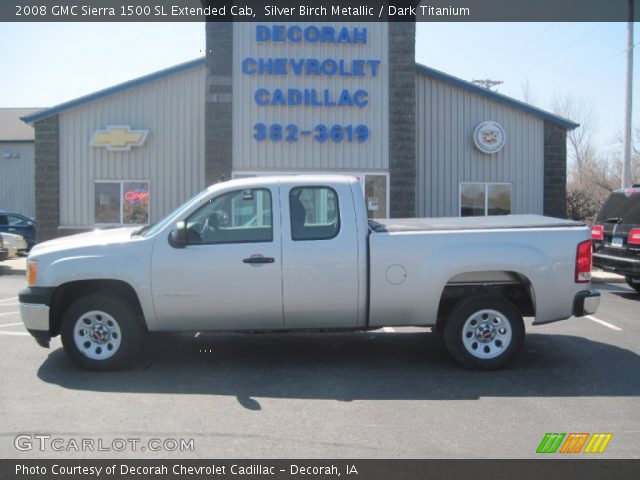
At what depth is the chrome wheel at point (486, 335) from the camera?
6.24 meters

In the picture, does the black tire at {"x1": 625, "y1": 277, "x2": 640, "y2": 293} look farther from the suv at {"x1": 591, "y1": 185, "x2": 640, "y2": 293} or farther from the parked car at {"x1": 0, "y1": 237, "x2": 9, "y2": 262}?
the parked car at {"x1": 0, "y1": 237, "x2": 9, "y2": 262}

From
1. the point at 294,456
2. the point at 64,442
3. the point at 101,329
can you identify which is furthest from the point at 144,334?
the point at 294,456

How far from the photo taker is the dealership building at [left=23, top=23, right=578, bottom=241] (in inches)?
639

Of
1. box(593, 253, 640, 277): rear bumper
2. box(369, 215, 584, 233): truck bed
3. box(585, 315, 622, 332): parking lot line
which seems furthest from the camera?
box(593, 253, 640, 277): rear bumper

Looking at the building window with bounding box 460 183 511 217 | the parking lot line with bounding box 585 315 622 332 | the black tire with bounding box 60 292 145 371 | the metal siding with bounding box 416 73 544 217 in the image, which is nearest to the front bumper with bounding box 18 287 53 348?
the black tire with bounding box 60 292 145 371

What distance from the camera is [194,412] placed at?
5.04 metres

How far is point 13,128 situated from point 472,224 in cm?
3144

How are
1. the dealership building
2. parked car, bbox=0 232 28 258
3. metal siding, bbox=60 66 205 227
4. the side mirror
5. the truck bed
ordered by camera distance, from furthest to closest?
metal siding, bbox=60 66 205 227 < parked car, bbox=0 232 28 258 < the dealership building < the truck bed < the side mirror

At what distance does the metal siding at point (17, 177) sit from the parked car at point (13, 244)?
12020mm

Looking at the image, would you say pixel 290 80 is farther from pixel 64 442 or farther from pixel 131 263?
pixel 64 442

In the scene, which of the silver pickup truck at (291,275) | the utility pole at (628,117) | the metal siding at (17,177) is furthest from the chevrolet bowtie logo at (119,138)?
the metal siding at (17,177)

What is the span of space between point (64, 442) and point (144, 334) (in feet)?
6.41

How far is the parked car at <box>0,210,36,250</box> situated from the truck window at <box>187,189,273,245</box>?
53.8 feet

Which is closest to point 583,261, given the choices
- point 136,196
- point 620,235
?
point 620,235
